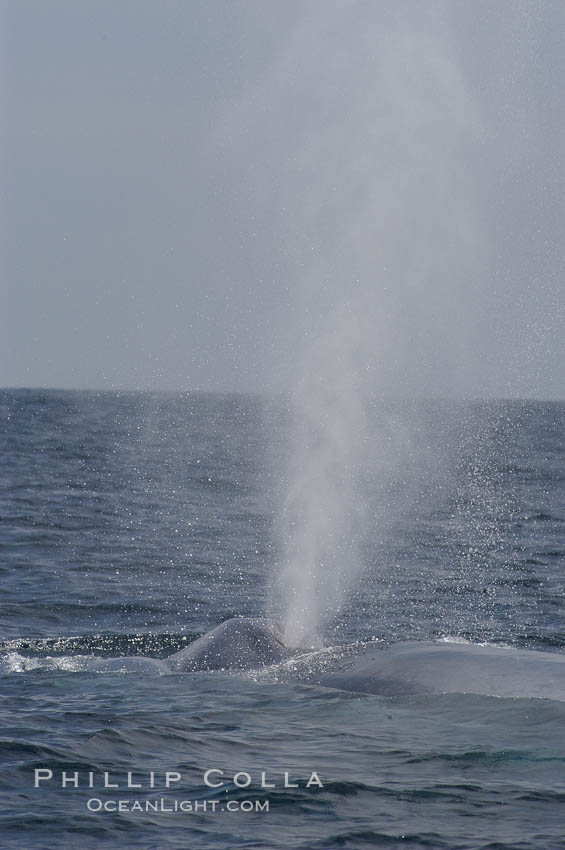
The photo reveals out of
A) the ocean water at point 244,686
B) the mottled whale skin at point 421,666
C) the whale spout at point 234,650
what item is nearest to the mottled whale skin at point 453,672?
the mottled whale skin at point 421,666

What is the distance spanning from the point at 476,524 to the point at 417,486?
44.6 ft

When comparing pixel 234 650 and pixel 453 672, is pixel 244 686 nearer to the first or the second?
pixel 234 650

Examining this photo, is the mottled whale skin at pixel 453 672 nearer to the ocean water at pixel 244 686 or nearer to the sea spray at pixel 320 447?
the ocean water at pixel 244 686

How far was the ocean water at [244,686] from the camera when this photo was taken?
9414mm

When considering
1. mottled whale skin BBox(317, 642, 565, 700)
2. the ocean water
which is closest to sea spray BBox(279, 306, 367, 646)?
the ocean water

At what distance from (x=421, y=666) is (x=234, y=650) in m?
3.02

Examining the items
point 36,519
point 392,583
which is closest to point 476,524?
point 392,583

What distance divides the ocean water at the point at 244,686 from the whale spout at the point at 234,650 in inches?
21.5

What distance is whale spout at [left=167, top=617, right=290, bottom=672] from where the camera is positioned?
1516 centimetres

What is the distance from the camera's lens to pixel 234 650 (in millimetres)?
15500

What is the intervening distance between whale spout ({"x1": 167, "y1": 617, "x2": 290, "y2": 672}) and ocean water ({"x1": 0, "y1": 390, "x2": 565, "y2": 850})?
1.79 feet

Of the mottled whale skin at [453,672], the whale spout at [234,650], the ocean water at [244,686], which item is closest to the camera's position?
the ocean water at [244,686]

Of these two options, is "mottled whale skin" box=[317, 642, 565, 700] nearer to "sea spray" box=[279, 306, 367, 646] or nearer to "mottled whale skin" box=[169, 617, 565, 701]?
"mottled whale skin" box=[169, 617, 565, 701]

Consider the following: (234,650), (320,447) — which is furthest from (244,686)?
(320,447)
